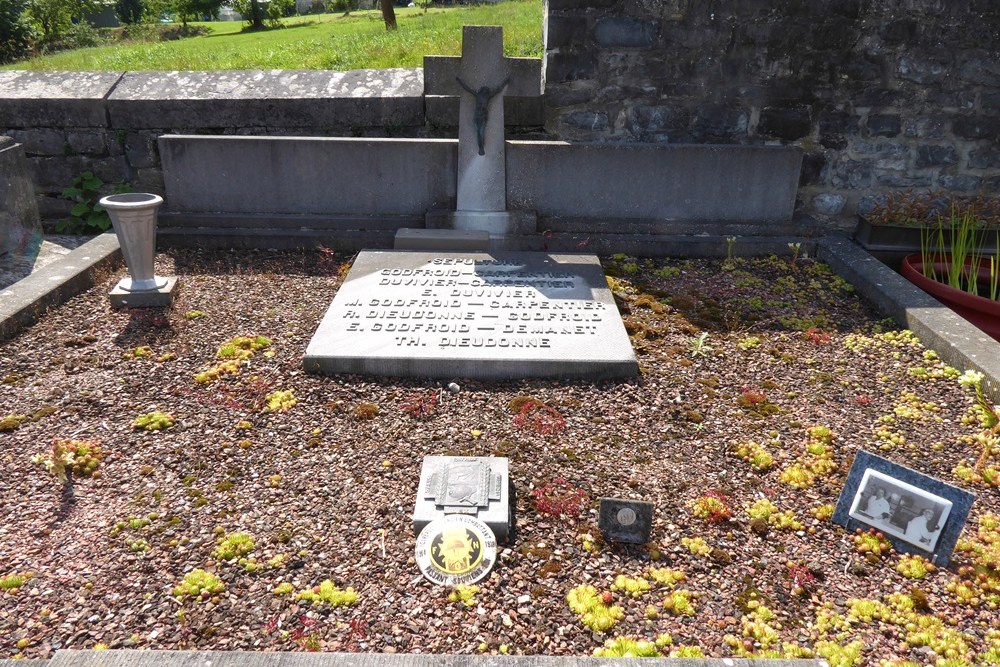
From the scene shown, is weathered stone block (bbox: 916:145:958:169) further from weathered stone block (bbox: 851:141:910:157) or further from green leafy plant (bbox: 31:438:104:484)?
green leafy plant (bbox: 31:438:104:484)

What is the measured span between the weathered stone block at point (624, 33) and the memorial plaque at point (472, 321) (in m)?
1.88

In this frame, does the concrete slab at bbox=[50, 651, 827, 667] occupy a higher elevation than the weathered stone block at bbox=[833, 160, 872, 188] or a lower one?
lower

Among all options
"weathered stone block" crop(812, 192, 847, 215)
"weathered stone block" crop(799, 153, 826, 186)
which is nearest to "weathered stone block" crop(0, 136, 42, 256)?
"weathered stone block" crop(799, 153, 826, 186)

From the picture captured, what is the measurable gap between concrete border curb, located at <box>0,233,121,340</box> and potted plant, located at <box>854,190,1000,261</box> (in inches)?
237

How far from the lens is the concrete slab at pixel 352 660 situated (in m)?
1.93

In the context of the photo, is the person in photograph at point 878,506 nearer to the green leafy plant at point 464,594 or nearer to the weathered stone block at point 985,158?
the green leafy plant at point 464,594

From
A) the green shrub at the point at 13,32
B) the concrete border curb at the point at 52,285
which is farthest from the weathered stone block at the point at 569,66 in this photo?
the green shrub at the point at 13,32

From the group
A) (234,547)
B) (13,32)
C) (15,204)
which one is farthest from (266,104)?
(13,32)

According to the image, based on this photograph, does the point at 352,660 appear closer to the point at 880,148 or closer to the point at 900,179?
the point at 880,148

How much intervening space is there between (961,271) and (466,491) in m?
4.44

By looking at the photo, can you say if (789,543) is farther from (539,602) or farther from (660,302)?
(660,302)

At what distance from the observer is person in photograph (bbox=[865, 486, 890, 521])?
261 centimetres

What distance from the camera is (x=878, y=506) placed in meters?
2.63

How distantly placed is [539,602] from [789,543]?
3.46 feet
